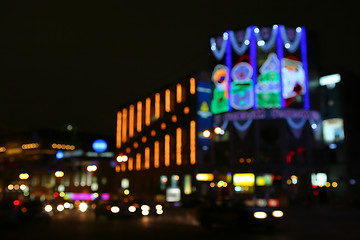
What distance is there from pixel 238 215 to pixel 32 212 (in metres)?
13.7

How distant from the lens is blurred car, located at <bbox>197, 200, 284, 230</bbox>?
19891 mm

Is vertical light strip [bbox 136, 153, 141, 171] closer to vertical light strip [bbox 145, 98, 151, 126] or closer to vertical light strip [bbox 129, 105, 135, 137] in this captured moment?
vertical light strip [bbox 129, 105, 135, 137]

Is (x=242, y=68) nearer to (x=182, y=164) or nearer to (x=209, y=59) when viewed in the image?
(x=209, y=59)

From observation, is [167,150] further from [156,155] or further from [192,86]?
[192,86]

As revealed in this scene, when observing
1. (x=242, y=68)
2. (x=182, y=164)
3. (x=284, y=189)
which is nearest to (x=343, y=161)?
(x=284, y=189)

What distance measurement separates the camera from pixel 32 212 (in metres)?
27.3

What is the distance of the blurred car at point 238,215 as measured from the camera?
19.9 m

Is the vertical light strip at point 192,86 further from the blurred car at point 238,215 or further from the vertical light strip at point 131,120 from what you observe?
the blurred car at point 238,215

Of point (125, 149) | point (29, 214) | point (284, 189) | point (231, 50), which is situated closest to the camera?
point (29, 214)

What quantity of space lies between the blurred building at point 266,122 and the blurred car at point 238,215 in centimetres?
2973

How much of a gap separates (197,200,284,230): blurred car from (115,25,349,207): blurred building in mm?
29734

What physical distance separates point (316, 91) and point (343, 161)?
911cm

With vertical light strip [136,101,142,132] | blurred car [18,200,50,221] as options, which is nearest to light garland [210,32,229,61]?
vertical light strip [136,101,142,132]

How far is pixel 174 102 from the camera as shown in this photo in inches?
2470
